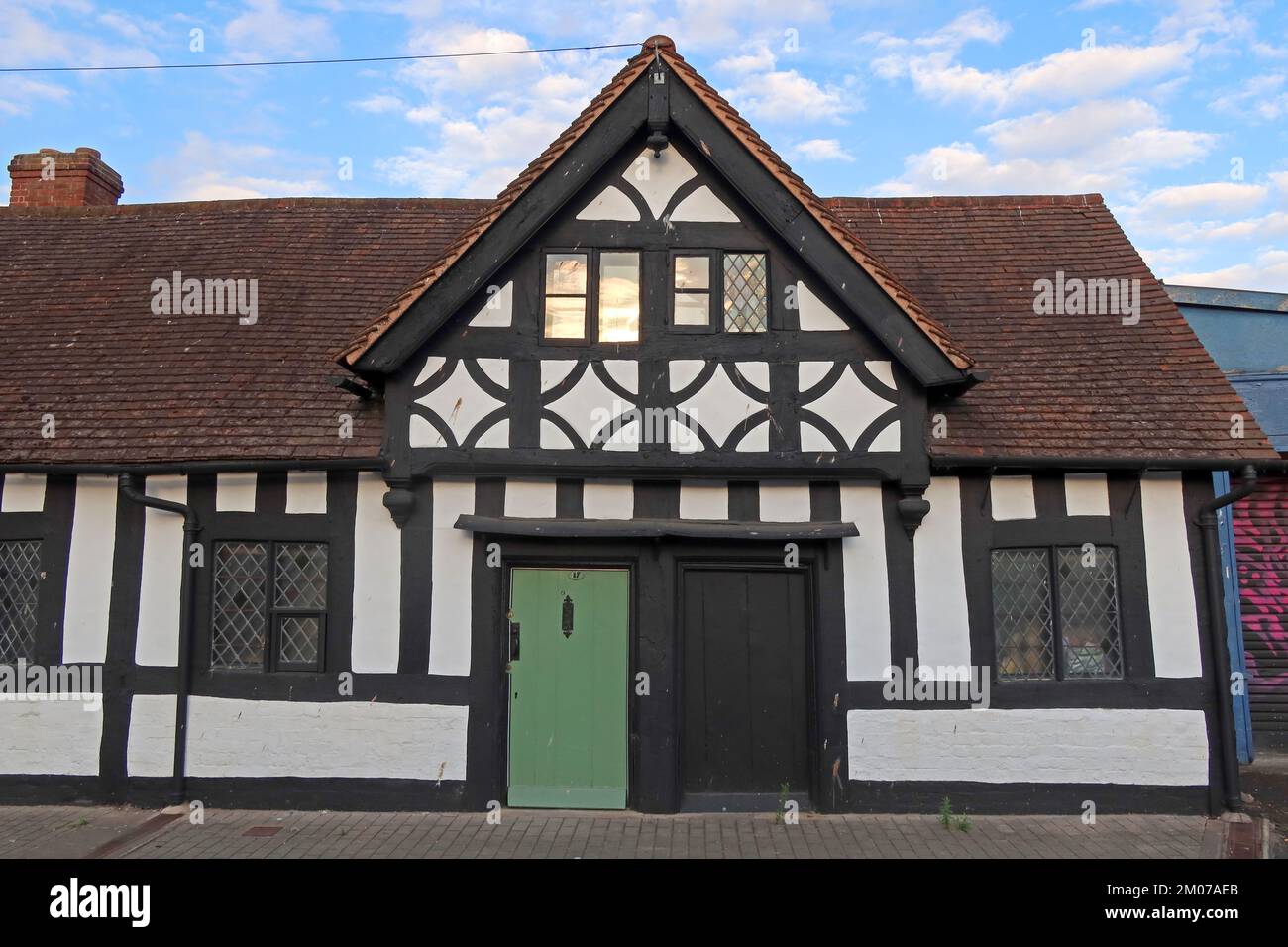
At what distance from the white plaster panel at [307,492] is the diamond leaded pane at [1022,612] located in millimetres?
6387

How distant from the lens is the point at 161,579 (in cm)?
798

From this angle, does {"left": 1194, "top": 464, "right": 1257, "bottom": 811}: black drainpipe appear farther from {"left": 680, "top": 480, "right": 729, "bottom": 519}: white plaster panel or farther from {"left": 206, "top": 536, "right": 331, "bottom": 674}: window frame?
{"left": 206, "top": 536, "right": 331, "bottom": 674}: window frame

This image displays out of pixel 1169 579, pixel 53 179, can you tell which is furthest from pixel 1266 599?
pixel 53 179

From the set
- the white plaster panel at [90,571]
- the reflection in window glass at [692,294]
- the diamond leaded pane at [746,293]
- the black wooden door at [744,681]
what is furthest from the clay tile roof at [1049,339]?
the white plaster panel at [90,571]

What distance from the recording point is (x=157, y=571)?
7.99m

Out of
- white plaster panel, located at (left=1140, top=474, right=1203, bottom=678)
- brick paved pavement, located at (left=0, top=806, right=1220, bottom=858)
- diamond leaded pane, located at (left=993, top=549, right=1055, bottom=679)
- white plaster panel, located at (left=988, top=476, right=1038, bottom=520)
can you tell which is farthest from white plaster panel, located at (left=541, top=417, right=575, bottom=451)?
white plaster panel, located at (left=1140, top=474, right=1203, bottom=678)

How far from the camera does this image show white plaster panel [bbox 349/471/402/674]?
771cm

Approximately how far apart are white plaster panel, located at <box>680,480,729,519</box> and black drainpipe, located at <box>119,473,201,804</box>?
4.64 metres

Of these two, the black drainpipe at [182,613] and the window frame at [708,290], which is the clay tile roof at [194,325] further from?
the window frame at [708,290]

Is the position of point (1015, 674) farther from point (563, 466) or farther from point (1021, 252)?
point (1021, 252)

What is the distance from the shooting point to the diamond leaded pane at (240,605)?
790cm

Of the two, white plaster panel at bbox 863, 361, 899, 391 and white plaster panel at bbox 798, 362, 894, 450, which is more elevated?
white plaster panel at bbox 863, 361, 899, 391

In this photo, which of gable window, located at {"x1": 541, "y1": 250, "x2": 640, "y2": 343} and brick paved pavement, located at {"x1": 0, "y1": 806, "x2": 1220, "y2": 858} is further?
gable window, located at {"x1": 541, "y1": 250, "x2": 640, "y2": 343}

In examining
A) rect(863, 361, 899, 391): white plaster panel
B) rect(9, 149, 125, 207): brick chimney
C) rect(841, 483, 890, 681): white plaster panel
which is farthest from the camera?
rect(9, 149, 125, 207): brick chimney
